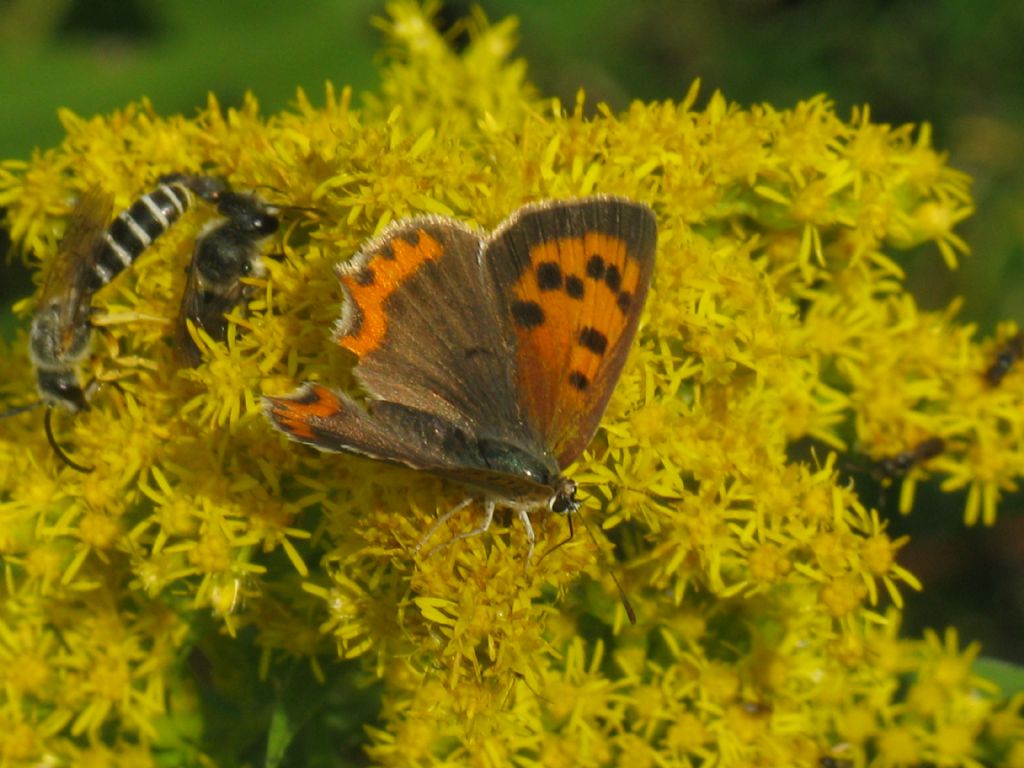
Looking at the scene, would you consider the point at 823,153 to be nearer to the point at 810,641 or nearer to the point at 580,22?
the point at 810,641

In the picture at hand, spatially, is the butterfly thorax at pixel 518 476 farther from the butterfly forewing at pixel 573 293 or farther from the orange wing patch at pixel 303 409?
the orange wing patch at pixel 303 409

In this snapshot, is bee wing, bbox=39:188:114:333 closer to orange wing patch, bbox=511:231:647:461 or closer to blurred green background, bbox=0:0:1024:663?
orange wing patch, bbox=511:231:647:461

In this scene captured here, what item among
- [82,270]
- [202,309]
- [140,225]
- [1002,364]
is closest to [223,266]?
[202,309]

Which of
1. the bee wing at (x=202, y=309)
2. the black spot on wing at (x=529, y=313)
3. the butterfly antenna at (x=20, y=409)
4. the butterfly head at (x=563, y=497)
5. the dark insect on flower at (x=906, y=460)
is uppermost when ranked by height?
the dark insect on flower at (x=906, y=460)

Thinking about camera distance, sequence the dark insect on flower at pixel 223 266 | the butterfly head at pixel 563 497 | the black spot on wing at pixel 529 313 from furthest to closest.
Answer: the dark insect on flower at pixel 223 266 < the black spot on wing at pixel 529 313 < the butterfly head at pixel 563 497

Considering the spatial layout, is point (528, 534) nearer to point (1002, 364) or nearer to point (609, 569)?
point (609, 569)

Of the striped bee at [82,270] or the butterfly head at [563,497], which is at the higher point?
the striped bee at [82,270]

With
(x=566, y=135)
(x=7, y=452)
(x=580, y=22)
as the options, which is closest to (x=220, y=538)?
(x=7, y=452)

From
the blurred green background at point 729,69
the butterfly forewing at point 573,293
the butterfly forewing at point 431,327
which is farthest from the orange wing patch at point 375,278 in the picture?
the blurred green background at point 729,69
